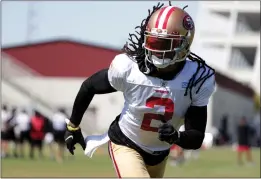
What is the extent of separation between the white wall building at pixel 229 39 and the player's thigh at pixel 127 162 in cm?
4068

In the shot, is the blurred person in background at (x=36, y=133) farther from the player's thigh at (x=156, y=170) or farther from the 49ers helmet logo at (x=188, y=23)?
the 49ers helmet logo at (x=188, y=23)

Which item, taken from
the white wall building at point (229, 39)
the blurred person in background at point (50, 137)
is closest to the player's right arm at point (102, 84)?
the blurred person in background at point (50, 137)

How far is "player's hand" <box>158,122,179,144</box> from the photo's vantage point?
17.7 ft

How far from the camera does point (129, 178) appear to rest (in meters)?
5.55

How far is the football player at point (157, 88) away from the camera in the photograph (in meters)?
5.58

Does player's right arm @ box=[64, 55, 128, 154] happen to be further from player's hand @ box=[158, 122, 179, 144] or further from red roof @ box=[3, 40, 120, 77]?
red roof @ box=[3, 40, 120, 77]

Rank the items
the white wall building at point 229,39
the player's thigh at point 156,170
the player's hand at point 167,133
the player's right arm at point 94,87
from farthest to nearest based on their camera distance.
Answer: the white wall building at point 229,39
the player's thigh at point 156,170
the player's right arm at point 94,87
the player's hand at point 167,133

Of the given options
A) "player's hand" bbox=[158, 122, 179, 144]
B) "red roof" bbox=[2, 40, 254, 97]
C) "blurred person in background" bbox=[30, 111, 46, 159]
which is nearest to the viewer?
"player's hand" bbox=[158, 122, 179, 144]

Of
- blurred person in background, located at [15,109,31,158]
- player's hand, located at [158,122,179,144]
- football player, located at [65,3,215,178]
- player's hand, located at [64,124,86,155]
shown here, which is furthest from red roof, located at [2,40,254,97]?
player's hand, located at [158,122,179,144]

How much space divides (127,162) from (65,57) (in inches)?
1435

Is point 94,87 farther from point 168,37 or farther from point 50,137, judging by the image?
point 50,137

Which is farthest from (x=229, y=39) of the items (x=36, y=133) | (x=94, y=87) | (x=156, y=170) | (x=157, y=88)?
(x=157, y=88)

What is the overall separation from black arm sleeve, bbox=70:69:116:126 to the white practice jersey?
0.32 feet

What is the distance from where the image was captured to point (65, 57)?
1649 inches
